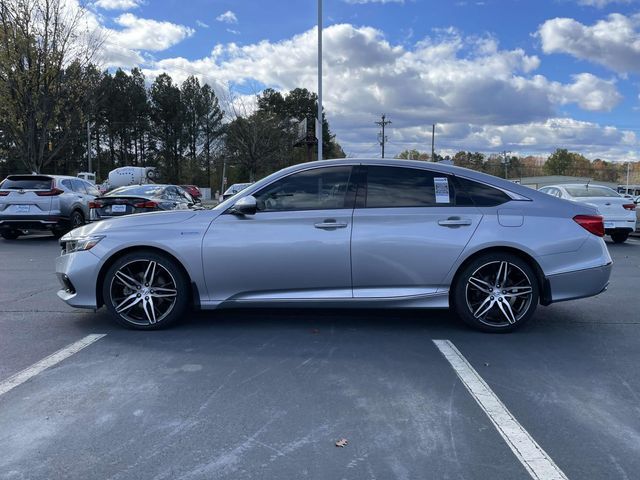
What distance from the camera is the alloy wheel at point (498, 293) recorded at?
192 inches

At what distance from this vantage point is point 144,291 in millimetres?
4957

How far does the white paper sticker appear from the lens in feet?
16.2

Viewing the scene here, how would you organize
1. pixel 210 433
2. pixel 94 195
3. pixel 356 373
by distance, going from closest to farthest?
pixel 210 433, pixel 356 373, pixel 94 195

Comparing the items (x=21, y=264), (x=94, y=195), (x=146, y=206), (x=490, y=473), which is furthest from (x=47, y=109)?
(x=490, y=473)

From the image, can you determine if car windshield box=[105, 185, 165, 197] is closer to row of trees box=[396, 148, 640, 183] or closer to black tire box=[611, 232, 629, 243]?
black tire box=[611, 232, 629, 243]

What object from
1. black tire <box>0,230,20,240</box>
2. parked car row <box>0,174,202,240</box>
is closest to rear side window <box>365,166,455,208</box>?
parked car row <box>0,174,202,240</box>

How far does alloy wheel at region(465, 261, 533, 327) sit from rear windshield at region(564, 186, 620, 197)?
373 inches

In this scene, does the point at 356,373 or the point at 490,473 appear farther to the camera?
the point at 356,373

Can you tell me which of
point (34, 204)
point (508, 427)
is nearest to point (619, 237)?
Result: point (508, 427)

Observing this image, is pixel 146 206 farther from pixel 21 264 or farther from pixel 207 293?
pixel 207 293

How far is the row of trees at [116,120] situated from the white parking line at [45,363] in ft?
60.0

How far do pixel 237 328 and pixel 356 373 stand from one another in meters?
1.63

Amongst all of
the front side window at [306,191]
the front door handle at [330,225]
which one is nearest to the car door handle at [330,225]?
the front door handle at [330,225]

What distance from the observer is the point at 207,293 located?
16.0 feet
